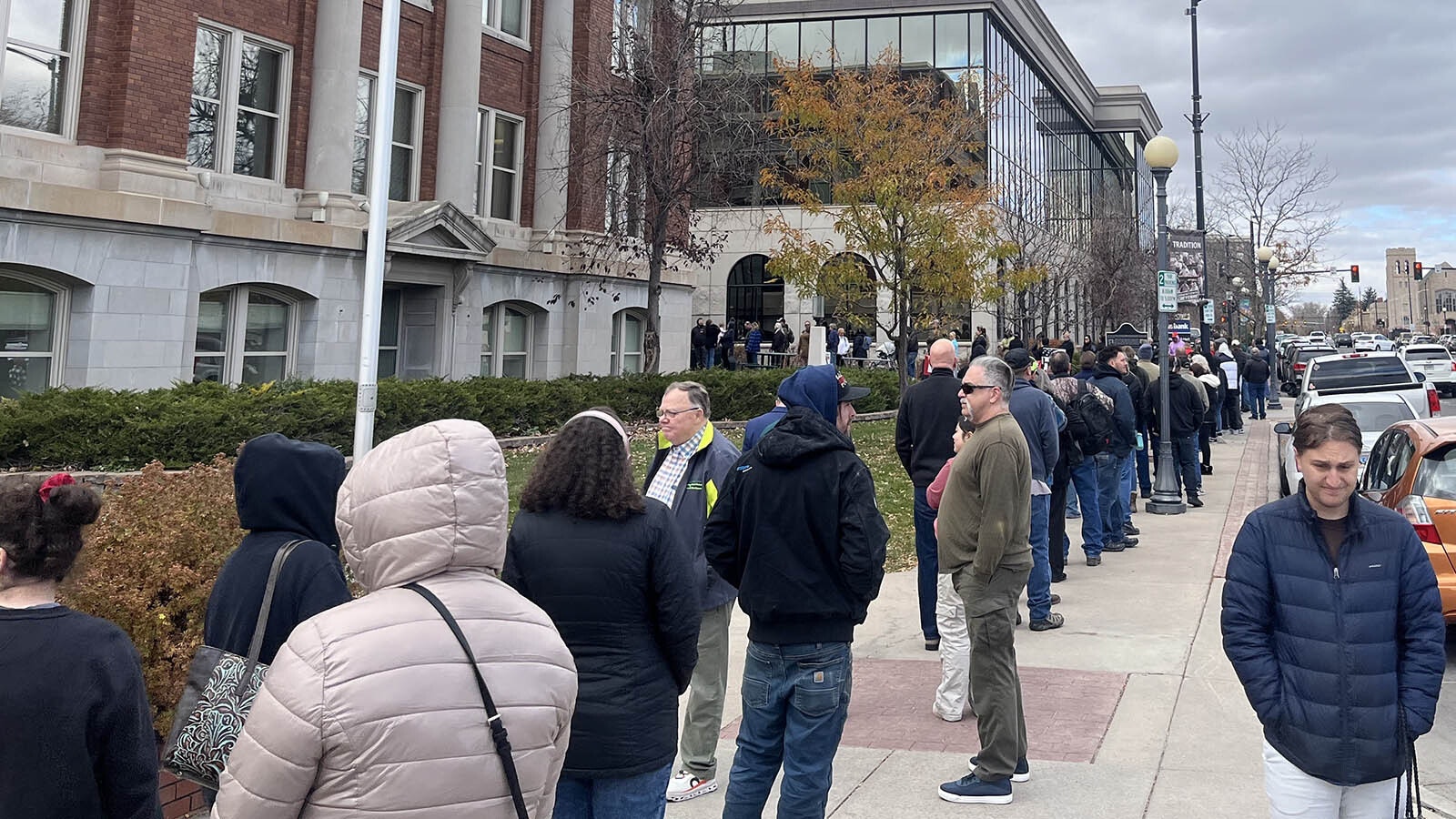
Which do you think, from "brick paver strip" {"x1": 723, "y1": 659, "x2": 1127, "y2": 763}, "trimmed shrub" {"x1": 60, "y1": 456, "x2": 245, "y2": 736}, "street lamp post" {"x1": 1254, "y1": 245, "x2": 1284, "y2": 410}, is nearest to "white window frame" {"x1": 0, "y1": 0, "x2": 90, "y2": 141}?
"trimmed shrub" {"x1": 60, "y1": 456, "x2": 245, "y2": 736}

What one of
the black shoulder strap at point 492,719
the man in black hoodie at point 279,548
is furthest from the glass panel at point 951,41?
the black shoulder strap at point 492,719

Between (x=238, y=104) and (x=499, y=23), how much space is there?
7598mm

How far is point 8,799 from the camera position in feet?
8.81

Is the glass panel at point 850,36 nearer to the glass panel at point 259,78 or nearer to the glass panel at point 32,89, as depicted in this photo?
the glass panel at point 259,78

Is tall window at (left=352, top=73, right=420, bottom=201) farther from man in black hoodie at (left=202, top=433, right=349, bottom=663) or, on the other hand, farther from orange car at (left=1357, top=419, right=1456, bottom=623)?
man in black hoodie at (left=202, top=433, right=349, bottom=663)

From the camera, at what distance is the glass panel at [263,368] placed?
64.1 feet

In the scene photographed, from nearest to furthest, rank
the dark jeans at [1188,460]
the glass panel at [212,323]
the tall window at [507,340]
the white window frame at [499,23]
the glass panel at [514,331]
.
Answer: the dark jeans at [1188,460]
the glass panel at [212,323]
the white window frame at [499,23]
the tall window at [507,340]
the glass panel at [514,331]

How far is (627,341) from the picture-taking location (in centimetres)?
2970

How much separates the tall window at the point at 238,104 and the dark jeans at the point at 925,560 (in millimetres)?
15811

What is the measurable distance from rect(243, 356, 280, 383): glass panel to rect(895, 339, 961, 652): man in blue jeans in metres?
14.8

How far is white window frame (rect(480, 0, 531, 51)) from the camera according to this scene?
2507 cm

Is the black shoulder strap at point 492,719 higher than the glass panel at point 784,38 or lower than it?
lower

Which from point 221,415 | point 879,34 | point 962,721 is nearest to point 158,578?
point 962,721

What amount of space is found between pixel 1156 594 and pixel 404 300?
1778 centimetres
